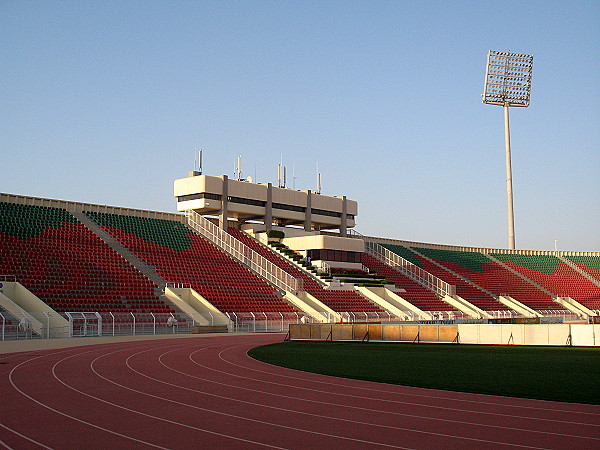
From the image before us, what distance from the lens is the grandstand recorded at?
39.6 meters

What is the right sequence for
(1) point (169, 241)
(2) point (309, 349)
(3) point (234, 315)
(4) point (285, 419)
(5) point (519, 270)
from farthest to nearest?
(5) point (519, 270), (1) point (169, 241), (3) point (234, 315), (2) point (309, 349), (4) point (285, 419)

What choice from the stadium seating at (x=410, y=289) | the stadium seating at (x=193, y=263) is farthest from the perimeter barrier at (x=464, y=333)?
the stadium seating at (x=410, y=289)

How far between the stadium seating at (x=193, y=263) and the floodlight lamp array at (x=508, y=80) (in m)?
39.5

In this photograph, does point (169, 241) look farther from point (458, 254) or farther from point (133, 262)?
point (458, 254)

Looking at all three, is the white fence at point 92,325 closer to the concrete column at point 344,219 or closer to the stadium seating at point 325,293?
the stadium seating at point 325,293

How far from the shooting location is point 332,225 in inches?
2793

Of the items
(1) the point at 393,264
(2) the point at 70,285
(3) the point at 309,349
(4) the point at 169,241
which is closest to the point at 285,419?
(3) the point at 309,349

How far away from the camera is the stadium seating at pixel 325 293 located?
49.9m

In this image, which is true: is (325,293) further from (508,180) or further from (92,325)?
(508,180)

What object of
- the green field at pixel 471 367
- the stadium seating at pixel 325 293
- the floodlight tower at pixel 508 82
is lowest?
the green field at pixel 471 367

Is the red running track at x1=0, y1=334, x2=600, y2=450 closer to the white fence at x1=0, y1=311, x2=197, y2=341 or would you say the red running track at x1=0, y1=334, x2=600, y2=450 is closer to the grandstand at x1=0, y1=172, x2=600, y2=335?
the white fence at x1=0, y1=311, x2=197, y2=341

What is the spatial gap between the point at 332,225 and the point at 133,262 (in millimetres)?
28746

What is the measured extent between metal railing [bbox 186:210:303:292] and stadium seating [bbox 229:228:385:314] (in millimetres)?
1566

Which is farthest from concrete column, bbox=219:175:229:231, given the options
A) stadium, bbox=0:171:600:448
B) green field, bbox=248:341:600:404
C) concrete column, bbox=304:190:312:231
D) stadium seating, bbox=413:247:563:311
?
green field, bbox=248:341:600:404
